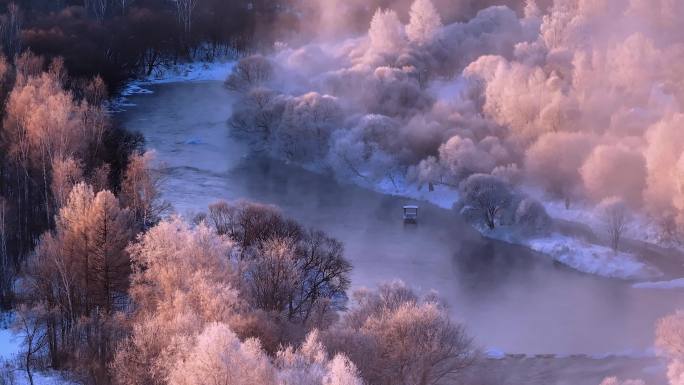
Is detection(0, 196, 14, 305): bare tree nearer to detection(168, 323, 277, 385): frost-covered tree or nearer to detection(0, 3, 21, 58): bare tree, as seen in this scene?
detection(168, 323, 277, 385): frost-covered tree

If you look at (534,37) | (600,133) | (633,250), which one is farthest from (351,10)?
(633,250)

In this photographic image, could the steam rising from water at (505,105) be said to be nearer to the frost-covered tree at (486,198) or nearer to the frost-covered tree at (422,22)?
the frost-covered tree at (422,22)

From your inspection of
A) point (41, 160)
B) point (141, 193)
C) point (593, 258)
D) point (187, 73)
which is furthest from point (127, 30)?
point (593, 258)

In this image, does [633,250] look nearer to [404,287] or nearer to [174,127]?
[404,287]

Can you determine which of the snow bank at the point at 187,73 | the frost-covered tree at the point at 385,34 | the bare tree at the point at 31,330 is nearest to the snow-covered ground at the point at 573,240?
the bare tree at the point at 31,330

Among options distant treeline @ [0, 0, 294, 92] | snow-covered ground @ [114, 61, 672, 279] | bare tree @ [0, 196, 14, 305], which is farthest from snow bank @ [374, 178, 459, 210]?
bare tree @ [0, 196, 14, 305]

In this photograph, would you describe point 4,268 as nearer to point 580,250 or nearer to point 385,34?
point 580,250

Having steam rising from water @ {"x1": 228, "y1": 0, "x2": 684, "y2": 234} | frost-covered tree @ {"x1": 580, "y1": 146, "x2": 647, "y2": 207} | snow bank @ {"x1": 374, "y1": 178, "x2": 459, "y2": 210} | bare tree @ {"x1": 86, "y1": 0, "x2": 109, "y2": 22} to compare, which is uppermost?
bare tree @ {"x1": 86, "y1": 0, "x2": 109, "y2": 22}
